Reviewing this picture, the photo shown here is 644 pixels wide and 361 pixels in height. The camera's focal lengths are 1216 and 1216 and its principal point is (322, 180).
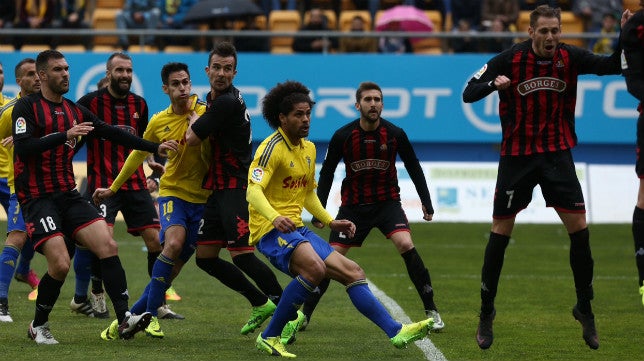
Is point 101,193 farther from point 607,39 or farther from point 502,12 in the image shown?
point 502,12

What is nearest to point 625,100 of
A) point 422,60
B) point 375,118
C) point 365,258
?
point 422,60

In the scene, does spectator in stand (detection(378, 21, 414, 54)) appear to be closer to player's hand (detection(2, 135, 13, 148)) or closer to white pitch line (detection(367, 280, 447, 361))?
white pitch line (detection(367, 280, 447, 361))

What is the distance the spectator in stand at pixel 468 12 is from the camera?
23.5m

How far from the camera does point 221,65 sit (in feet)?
31.5

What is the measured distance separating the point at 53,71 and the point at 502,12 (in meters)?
15.1

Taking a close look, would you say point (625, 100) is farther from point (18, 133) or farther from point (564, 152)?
point (18, 133)

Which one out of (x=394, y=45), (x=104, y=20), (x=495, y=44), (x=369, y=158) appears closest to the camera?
(x=369, y=158)

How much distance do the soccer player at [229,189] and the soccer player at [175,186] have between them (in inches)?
5.0

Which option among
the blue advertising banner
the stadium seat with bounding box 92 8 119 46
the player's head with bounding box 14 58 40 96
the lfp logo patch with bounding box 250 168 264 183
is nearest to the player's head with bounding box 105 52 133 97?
the player's head with bounding box 14 58 40 96

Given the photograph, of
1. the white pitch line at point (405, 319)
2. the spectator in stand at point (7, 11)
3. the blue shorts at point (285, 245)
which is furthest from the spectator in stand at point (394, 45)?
the blue shorts at point (285, 245)

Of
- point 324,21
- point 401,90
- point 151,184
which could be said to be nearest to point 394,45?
point 401,90

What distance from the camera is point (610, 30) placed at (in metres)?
22.5

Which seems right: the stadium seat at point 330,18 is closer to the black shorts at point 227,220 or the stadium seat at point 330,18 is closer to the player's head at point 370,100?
the player's head at point 370,100

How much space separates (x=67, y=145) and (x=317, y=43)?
13101 millimetres
